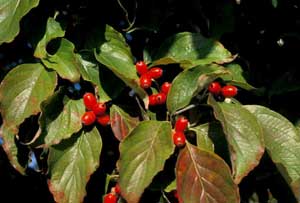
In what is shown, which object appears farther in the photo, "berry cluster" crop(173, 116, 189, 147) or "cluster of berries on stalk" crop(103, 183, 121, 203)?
"cluster of berries on stalk" crop(103, 183, 121, 203)

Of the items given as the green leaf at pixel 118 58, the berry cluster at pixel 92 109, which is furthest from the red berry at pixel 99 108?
the green leaf at pixel 118 58

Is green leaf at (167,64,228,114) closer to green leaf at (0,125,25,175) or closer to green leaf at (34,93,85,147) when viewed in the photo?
green leaf at (34,93,85,147)

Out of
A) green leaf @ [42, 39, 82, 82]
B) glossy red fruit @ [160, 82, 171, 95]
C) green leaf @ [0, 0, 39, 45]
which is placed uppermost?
green leaf @ [0, 0, 39, 45]

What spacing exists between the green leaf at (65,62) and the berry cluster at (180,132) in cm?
31

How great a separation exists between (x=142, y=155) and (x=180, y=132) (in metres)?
0.12

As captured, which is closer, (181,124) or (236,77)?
(181,124)

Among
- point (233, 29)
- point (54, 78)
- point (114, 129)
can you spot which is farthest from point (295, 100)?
point (54, 78)

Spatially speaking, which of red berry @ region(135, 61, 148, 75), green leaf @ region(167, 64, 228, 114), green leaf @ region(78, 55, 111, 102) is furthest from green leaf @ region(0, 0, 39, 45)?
green leaf @ region(167, 64, 228, 114)

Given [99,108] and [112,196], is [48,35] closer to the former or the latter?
[99,108]

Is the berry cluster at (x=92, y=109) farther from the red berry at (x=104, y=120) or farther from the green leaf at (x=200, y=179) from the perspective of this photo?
the green leaf at (x=200, y=179)

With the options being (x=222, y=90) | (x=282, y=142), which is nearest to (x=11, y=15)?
(x=222, y=90)

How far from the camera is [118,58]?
82.8 inches

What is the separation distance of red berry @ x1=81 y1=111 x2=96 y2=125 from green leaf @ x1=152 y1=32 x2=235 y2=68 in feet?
0.78

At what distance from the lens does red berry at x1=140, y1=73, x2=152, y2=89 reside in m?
2.03
